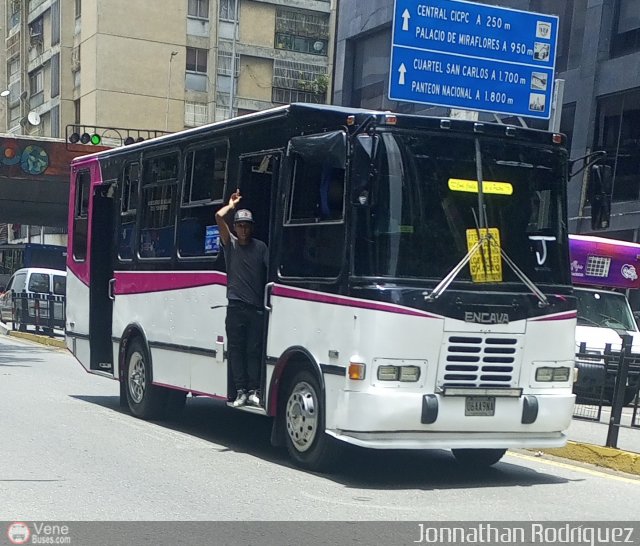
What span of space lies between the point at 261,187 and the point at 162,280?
7.25 feet

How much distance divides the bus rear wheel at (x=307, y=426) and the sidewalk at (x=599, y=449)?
2.94 m

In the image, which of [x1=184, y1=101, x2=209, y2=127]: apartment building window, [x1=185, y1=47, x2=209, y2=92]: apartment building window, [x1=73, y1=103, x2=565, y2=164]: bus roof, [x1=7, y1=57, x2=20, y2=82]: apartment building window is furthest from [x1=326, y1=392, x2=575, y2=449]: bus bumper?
[x1=7, y1=57, x2=20, y2=82]: apartment building window

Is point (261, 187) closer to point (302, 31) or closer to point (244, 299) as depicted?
point (244, 299)

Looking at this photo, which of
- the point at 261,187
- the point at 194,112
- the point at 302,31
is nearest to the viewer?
the point at 261,187

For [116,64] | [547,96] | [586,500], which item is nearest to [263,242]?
[586,500]

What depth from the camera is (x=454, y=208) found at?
882 cm

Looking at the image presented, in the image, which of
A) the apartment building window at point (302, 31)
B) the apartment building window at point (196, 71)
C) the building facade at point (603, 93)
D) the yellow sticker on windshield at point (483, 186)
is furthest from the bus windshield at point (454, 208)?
the apartment building window at point (302, 31)

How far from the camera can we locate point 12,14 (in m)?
66.1

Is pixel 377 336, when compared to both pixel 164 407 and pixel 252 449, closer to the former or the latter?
pixel 252 449

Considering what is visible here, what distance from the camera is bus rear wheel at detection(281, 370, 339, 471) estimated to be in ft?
29.2

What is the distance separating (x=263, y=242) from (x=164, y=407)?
11.0 ft

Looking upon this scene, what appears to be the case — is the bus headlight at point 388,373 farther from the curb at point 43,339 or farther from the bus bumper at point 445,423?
the curb at point 43,339

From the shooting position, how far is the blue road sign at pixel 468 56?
52.2 ft
